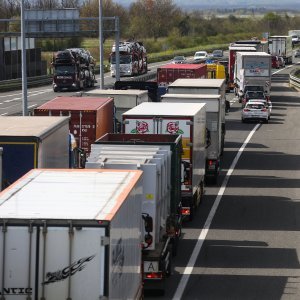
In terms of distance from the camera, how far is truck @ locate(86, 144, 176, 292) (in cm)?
1866

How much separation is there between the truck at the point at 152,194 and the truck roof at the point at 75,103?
8647mm

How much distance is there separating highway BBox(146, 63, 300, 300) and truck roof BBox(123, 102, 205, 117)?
2789 mm

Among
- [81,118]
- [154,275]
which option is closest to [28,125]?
[154,275]

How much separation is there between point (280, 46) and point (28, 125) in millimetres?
95787

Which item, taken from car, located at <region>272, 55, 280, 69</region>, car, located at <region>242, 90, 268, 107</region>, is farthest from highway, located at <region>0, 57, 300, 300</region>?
car, located at <region>272, 55, 280, 69</region>

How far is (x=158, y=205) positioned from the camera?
19156mm

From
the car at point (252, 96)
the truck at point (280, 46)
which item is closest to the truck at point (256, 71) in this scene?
the car at point (252, 96)

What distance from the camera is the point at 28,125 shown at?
20.9 m

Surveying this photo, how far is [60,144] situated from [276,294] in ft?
17.8

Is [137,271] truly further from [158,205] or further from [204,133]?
[204,133]

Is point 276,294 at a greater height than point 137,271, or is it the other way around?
point 137,271

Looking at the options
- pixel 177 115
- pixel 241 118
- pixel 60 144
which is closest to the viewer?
pixel 60 144

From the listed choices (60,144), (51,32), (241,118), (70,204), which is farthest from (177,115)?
(51,32)

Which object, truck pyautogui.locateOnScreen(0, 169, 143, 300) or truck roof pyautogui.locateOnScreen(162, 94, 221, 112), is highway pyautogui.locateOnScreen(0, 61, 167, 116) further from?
truck pyautogui.locateOnScreen(0, 169, 143, 300)
